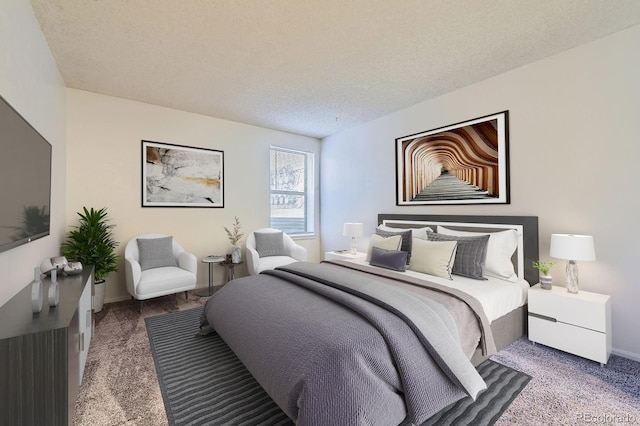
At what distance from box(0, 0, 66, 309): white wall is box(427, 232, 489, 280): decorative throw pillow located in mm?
3258

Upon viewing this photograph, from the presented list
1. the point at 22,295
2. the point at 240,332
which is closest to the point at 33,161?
the point at 22,295

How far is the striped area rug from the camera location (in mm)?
1590

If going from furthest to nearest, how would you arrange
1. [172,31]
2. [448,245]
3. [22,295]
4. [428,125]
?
[428,125] < [448,245] < [172,31] < [22,295]

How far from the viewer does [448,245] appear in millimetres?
2693

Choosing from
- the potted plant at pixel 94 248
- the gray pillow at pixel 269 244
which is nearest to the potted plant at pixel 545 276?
the gray pillow at pixel 269 244

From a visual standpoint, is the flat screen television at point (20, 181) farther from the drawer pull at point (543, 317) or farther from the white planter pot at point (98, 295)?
the drawer pull at point (543, 317)

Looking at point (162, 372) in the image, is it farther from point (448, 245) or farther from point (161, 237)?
point (448, 245)

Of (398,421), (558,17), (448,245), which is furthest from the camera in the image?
(448,245)

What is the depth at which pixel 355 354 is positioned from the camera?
1.33 m

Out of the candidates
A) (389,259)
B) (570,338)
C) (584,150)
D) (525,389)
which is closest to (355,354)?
(525,389)

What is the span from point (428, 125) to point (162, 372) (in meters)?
3.87

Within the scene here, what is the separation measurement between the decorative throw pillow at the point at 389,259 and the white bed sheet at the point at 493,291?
0.60 ft

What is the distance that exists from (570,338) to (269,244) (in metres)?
3.57

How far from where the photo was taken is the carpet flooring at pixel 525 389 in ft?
5.22
